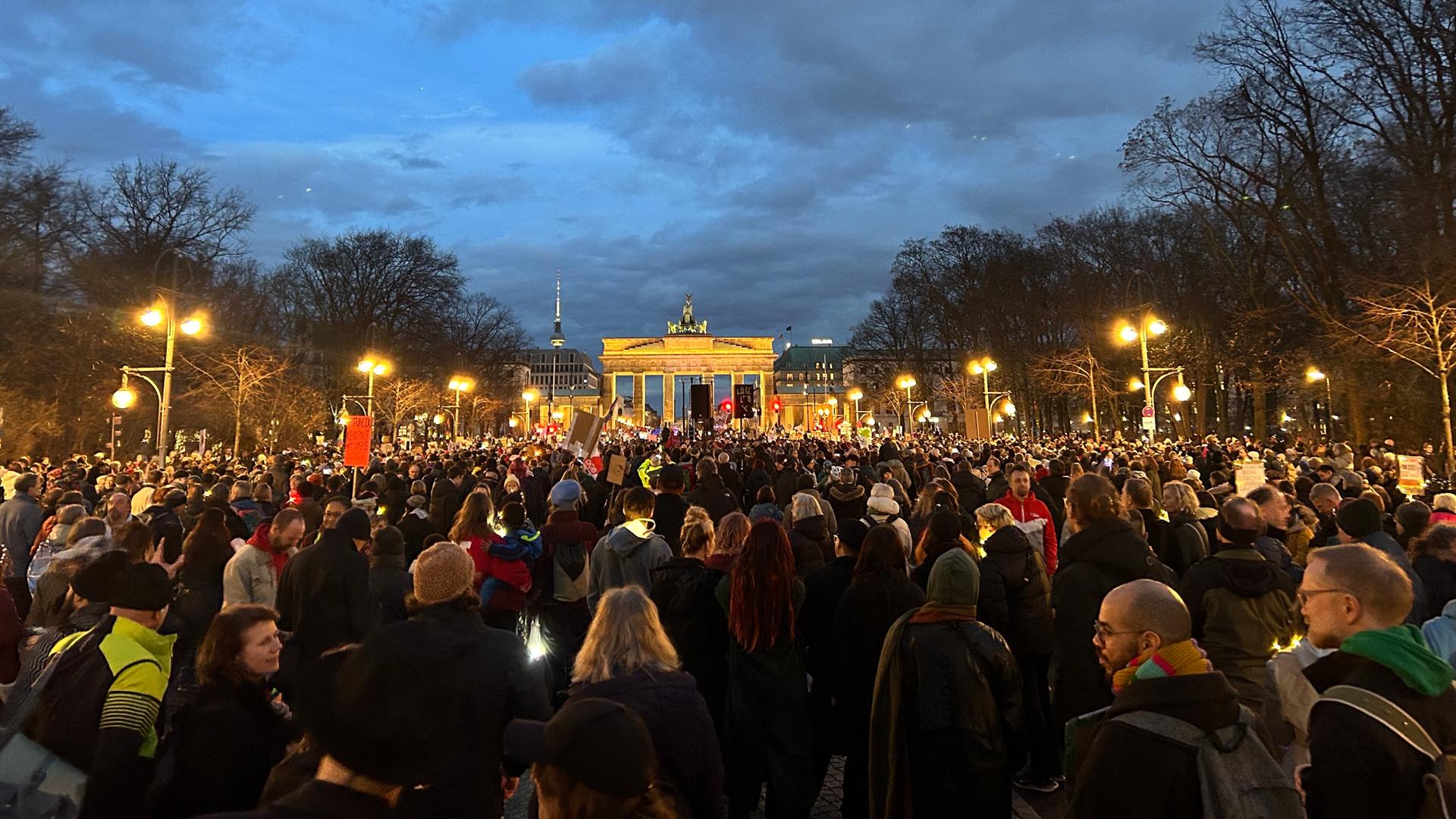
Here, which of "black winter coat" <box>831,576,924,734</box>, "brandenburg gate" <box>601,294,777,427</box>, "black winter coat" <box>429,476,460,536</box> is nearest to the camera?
"black winter coat" <box>831,576,924,734</box>

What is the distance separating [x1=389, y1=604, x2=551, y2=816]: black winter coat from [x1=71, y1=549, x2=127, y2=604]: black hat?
130cm

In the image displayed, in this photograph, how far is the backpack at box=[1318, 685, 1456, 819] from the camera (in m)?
2.22

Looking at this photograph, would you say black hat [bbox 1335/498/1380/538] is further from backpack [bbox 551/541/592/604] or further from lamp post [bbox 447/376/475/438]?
lamp post [bbox 447/376/475/438]

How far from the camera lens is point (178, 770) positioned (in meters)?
2.87

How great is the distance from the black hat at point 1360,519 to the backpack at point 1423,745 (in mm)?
4307

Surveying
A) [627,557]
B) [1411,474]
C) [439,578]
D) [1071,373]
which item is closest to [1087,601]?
[627,557]

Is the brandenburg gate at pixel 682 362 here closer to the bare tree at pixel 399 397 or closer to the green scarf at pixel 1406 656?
the bare tree at pixel 399 397

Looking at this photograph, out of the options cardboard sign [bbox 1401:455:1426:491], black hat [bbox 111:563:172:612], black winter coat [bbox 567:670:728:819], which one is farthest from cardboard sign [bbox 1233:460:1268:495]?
black hat [bbox 111:563:172:612]

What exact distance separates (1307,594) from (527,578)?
4.95 m

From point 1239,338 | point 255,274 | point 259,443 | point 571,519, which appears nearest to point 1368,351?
point 1239,338

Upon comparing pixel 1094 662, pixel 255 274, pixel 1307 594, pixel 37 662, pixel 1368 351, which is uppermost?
pixel 255 274

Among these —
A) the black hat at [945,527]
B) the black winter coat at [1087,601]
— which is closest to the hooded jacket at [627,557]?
the black hat at [945,527]

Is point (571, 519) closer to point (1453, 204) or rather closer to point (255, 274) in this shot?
point (1453, 204)

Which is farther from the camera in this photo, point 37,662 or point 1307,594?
point 37,662
